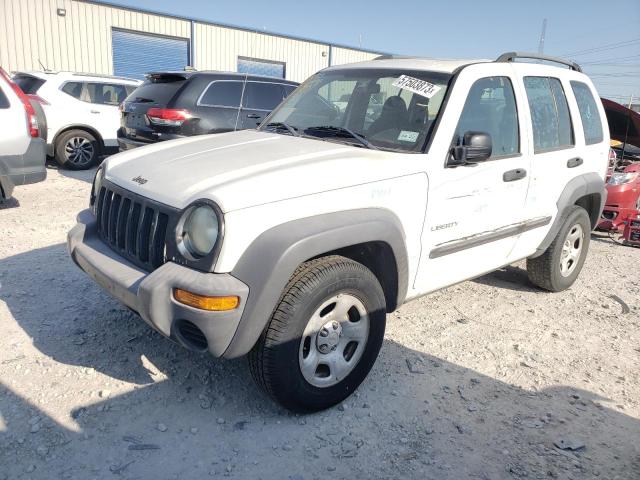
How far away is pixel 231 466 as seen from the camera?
97.1 inches

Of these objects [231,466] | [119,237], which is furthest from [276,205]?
[231,466]

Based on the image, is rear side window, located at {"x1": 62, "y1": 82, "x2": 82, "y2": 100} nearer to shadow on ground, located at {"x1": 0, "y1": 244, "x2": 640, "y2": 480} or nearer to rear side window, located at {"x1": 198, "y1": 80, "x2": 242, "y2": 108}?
rear side window, located at {"x1": 198, "y1": 80, "x2": 242, "y2": 108}

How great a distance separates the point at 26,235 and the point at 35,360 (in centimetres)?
284

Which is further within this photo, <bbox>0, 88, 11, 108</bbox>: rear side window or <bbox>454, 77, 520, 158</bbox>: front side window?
<bbox>0, 88, 11, 108</bbox>: rear side window

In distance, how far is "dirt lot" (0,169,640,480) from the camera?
252cm

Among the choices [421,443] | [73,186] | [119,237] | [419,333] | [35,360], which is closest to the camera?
[421,443]

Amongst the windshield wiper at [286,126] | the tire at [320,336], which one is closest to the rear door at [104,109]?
the windshield wiper at [286,126]

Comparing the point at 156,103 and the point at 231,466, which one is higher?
the point at 156,103

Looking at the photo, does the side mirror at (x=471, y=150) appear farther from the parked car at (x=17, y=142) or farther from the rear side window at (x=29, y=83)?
the rear side window at (x=29, y=83)

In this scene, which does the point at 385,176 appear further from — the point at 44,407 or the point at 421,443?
the point at 44,407

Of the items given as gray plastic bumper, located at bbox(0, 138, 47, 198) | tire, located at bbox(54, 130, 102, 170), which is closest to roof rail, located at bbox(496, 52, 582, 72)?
gray plastic bumper, located at bbox(0, 138, 47, 198)

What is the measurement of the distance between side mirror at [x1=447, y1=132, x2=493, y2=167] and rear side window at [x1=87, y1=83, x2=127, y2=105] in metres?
8.52

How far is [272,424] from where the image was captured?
279 cm

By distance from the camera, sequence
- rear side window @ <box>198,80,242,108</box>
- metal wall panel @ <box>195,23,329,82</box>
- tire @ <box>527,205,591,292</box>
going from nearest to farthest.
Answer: tire @ <box>527,205,591,292</box>
rear side window @ <box>198,80,242,108</box>
metal wall panel @ <box>195,23,329,82</box>
